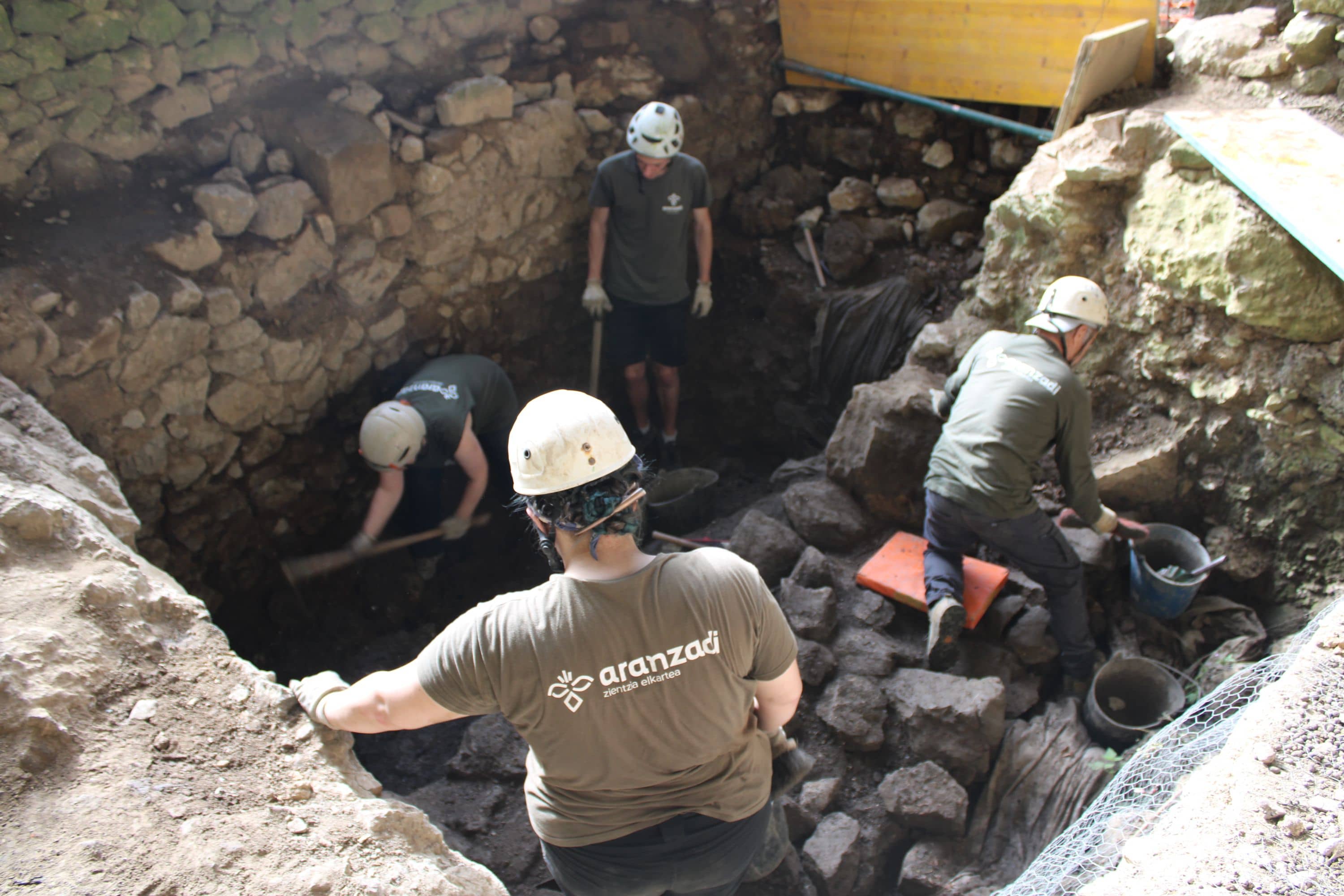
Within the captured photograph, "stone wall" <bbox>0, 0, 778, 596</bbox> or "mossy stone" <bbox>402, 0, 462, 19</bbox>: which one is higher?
"mossy stone" <bbox>402, 0, 462, 19</bbox>

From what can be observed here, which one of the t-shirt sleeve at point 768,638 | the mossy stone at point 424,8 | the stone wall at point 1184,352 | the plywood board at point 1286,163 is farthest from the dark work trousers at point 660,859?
the mossy stone at point 424,8

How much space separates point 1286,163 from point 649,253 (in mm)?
2706

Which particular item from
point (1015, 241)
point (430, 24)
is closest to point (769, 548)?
point (1015, 241)

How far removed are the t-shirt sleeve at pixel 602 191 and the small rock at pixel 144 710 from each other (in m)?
3.07

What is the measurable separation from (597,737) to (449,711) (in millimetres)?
301

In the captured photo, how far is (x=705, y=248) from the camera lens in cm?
470

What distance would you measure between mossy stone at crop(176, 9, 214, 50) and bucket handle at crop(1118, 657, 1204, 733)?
4.28m

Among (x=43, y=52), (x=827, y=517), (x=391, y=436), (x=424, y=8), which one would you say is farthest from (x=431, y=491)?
(x=424, y=8)

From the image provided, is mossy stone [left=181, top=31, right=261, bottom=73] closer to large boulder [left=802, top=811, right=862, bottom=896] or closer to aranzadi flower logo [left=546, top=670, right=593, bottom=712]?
aranzadi flower logo [left=546, top=670, right=593, bottom=712]

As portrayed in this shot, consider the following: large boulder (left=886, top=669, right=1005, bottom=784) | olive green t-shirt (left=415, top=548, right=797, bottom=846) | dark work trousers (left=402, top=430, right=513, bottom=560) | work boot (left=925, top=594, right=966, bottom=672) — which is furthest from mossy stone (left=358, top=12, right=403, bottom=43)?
large boulder (left=886, top=669, right=1005, bottom=784)

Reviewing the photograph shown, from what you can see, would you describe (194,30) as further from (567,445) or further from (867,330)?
(867,330)

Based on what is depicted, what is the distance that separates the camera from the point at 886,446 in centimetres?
375

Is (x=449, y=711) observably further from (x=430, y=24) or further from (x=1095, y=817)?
(x=430, y=24)

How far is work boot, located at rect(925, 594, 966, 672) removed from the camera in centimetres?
308
